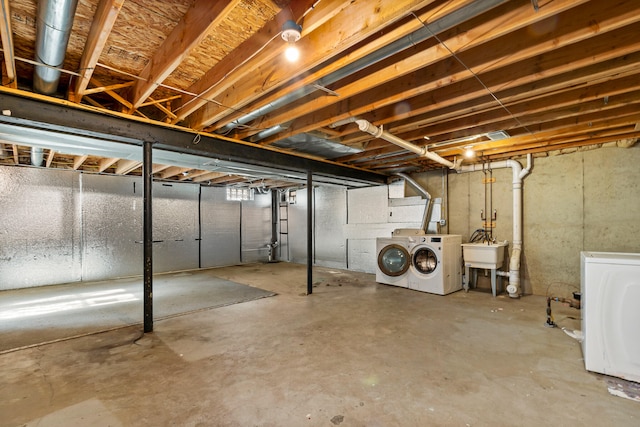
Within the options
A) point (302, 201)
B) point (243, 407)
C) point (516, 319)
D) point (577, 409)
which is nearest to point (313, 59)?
point (243, 407)

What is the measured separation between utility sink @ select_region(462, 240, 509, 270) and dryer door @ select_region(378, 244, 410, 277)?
0.98 metres

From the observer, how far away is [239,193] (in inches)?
322

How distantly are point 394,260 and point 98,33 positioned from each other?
4.73 m

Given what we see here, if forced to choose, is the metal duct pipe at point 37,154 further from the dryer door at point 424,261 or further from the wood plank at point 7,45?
the dryer door at point 424,261

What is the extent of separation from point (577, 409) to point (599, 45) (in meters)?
2.39

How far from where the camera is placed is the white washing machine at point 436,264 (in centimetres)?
450

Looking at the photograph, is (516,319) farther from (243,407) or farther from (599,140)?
(243,407)

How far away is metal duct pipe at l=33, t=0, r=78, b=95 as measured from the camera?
53.8 inches

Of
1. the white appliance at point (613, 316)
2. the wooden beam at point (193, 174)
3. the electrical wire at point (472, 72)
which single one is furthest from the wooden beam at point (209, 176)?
the white appliance at point (613, 316)

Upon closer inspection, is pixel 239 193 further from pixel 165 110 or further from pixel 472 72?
pixel 472 72

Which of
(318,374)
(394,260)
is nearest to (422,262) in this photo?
(394,260)

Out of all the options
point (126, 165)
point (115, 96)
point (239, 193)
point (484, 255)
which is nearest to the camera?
point (115, 96)

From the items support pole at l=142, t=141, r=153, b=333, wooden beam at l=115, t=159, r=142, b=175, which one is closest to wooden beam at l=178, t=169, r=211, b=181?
wooden beam at l=115, t=159, r=142, b=175

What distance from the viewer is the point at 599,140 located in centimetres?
383
